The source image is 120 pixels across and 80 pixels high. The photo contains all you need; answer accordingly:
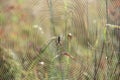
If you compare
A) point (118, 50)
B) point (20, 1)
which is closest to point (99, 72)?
point (118, 50)

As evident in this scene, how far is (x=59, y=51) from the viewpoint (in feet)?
6.33

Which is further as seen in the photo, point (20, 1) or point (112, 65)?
point (20, 1)

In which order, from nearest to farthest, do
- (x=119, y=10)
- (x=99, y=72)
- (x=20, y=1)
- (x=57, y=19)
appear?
(x=99, y=72)
(x=119, y=10)
(x=57, y=19)
(x=20, y=1)

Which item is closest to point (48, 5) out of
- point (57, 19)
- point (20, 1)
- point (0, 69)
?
point (57, 19)

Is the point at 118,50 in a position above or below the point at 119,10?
below

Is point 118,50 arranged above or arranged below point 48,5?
below

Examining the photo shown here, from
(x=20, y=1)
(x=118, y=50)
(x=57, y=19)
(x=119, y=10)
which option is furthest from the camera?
(x=20, y=1)

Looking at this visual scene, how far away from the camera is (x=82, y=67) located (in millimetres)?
1767

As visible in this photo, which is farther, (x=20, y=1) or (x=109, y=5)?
(x=20, y=1)

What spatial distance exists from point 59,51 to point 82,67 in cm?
19

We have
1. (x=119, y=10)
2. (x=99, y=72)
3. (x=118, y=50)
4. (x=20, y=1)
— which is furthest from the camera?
(x=20, y=1)

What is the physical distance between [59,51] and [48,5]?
0.27 meters

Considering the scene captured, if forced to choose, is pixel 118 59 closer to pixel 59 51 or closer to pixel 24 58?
pixel 59 51

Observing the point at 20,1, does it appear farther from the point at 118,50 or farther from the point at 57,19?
the point at 118,50
